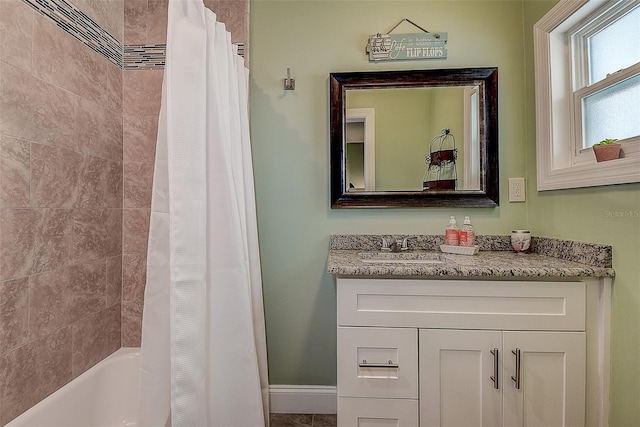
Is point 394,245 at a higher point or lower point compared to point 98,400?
higher

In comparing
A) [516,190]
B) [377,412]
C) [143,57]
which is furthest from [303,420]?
[143,57]

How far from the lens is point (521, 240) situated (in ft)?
5.10

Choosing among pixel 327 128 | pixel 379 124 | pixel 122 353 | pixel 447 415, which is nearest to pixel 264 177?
pixel 327 128

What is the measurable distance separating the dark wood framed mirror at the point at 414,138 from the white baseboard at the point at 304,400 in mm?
1031

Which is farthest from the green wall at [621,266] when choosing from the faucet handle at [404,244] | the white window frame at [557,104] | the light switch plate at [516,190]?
the faucet handle at [404,244]

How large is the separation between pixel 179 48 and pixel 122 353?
61.5 inches

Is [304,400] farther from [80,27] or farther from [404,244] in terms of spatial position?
[80,27]

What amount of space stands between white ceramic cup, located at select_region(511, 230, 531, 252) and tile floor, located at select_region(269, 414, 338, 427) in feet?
4.33

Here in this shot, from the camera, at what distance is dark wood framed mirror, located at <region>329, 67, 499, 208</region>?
1.67 meters

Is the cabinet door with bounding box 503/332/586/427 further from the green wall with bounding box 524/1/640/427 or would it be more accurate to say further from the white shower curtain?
the white shower curtain

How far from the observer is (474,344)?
1.17m

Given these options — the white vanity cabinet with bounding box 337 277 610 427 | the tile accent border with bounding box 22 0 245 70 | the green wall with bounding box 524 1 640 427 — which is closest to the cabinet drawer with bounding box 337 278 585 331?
the white vanity cabinet with bounding box 337 277 610 427

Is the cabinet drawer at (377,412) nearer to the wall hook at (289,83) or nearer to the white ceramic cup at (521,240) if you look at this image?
the white ceramic cup at (521,240)

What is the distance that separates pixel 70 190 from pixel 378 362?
150 cm
